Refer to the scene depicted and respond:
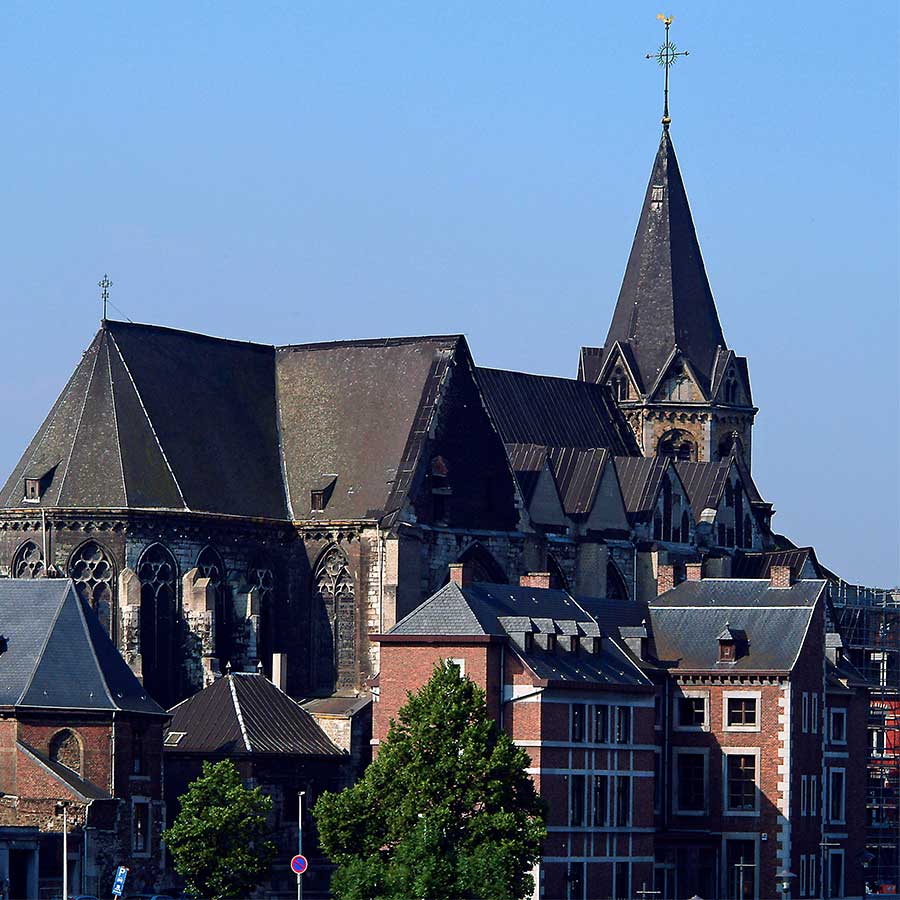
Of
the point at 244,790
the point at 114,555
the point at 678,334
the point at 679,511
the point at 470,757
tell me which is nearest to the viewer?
the point at 470,757

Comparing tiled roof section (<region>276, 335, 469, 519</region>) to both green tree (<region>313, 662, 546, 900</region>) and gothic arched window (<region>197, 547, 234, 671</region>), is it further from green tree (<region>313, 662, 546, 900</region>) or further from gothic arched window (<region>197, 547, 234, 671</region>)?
green tree (<region>313, 662, 546, 900</region>)

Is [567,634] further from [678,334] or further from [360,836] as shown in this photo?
[678,334]

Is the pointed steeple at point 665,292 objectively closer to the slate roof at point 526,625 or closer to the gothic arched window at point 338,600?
the gothic arched window at point 338,600

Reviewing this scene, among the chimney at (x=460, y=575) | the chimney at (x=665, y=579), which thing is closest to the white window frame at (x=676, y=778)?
the chimney at (x=460, y=575)

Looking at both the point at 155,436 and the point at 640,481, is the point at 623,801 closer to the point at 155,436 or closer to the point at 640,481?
the point at 155,436

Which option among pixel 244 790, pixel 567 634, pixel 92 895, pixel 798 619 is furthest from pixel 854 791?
pixel 92 895

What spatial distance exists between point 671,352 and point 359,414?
90.0ft

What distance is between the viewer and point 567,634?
→ 10919 centimetres

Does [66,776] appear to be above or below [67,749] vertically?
below

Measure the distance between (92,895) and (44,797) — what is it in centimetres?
466

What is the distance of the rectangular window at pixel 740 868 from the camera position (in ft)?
363

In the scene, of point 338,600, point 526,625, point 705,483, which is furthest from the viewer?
point 705,483

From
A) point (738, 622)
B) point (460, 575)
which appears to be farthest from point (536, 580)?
point (460, 575)

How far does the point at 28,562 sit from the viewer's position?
114 m
